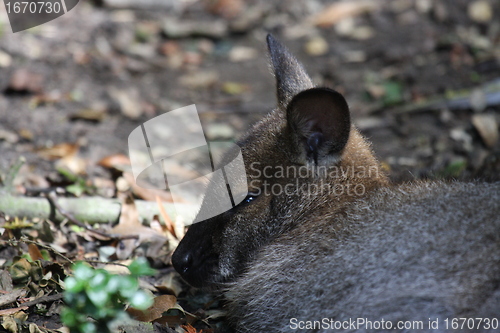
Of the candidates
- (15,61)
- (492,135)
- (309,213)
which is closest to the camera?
(309,213)

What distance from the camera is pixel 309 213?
3.37 m

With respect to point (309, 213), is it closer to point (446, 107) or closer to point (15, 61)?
point (446, 107)

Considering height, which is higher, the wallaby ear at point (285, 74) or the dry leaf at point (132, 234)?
the wallaby ear at point (285, 74)

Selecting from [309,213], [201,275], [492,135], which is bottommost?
[492,135]

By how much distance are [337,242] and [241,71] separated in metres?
4.87

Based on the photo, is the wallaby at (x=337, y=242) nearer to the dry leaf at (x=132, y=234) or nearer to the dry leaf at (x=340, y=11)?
the dry leaf at (x=132, y=234)

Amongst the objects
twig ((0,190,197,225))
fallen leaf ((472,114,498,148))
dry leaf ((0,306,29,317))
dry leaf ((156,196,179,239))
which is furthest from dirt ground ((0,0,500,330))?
dry leaf ((0,306,29,317))

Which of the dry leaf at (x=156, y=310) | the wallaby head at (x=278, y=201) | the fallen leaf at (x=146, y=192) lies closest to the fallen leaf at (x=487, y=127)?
the wallaby head at (x=278, y=201)

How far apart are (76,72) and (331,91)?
476 cm

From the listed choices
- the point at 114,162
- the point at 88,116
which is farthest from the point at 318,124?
the point at 88,116

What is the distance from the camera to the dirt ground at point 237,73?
5625 millimetres

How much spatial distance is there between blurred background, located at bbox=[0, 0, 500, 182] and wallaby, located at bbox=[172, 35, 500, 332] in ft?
4.95

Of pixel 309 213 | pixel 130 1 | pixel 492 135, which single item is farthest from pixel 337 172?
pixel 130 1

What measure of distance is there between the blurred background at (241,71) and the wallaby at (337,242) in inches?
59.4
